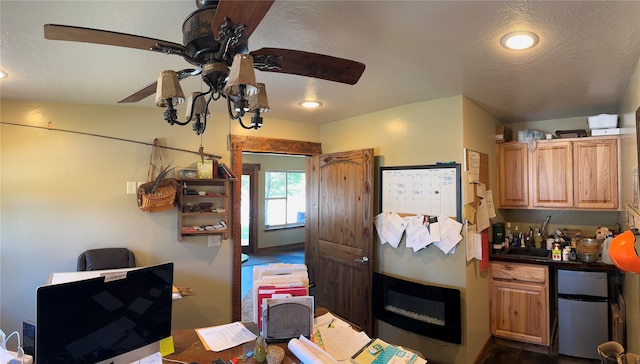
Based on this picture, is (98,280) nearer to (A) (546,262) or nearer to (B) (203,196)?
(B) (203,196)

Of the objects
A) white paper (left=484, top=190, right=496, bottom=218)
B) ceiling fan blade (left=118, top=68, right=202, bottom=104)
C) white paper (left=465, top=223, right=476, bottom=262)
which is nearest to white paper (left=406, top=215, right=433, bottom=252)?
white paper (left=465, top=223, right=476, bottom=262)

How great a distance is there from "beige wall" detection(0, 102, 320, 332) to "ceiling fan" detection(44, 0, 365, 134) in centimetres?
192

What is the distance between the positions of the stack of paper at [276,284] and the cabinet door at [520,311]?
2429mm

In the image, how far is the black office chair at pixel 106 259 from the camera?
2.77 meters

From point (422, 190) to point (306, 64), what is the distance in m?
1.87

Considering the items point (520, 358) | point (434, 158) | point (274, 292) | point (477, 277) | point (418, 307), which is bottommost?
point (520, 358)

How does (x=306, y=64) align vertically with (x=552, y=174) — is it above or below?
above

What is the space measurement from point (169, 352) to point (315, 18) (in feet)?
5.51

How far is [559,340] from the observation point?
123 inches

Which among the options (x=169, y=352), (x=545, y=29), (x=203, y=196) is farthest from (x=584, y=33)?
(x=203, y=196)

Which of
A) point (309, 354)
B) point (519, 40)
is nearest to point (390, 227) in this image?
point (519, 40)

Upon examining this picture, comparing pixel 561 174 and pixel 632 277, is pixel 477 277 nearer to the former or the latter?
pixel 632 277

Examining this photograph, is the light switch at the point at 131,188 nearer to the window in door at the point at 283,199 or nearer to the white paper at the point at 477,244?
the white paper at the point at 477,244

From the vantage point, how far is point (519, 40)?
5.41 ft
